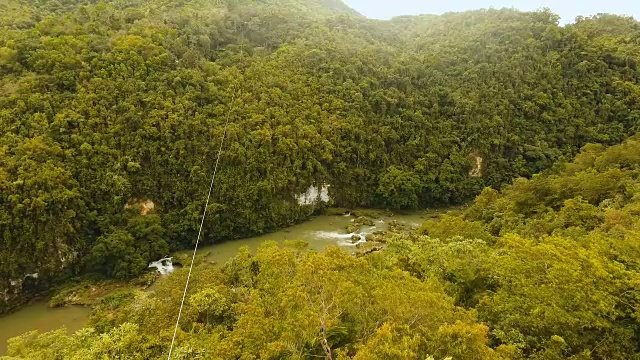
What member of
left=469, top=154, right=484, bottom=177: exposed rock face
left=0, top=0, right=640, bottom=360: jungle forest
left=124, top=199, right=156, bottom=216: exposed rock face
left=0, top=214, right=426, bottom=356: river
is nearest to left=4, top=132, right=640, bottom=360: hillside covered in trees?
left=0, top=0, right=640, bottom=360: jungle forest

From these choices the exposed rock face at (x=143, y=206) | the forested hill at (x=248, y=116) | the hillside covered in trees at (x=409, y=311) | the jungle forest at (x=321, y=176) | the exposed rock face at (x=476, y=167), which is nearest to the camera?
the hillside covered in trees at (x=409, y=311)

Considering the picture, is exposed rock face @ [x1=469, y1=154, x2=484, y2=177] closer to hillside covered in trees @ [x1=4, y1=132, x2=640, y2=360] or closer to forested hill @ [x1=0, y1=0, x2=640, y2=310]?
forested hill @ [x1=0, y1=0, x2=640, y2=310]

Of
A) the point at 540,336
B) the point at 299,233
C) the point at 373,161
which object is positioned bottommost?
the point at 299,233

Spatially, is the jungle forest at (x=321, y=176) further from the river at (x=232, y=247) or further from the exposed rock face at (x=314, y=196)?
the river at (x=232, y=247)

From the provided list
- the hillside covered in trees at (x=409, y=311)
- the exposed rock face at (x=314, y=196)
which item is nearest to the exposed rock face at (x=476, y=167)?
the exposed rock face at (x=314, y=196)

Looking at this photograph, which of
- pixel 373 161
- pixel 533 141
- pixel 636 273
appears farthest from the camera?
pixel 533 141

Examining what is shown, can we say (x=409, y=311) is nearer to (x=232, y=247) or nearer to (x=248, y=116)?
(x=232, y=247)

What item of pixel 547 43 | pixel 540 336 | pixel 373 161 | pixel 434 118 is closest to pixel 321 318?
pixel 540 336

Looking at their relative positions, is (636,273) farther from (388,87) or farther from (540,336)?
(388,87)
